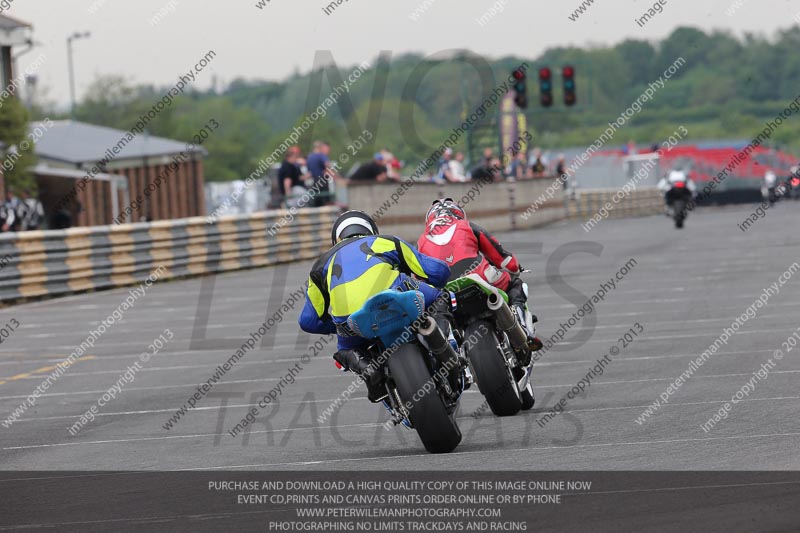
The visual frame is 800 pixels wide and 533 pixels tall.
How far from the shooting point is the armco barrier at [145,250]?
22547mm

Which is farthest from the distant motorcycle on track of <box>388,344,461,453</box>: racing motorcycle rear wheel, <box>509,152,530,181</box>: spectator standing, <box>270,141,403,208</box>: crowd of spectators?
<box>388,344,461,453</box>: racing motorcycle rear wheel

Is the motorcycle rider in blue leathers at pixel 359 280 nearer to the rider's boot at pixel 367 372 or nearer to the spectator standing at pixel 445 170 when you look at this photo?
the rider's boot at pixel 367 372

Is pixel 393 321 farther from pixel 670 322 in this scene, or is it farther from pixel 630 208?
pixel 630 208

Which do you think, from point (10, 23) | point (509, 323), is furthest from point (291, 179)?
point (509, 323)

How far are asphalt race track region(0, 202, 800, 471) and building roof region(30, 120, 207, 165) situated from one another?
24.4 meters

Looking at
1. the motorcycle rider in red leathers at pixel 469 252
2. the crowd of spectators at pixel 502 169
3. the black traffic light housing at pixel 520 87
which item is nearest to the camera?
the motorcycle rider in red leathers at pixel 469 252

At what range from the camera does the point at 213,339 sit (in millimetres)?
16250

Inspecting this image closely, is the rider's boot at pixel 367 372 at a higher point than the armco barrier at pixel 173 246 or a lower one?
higher

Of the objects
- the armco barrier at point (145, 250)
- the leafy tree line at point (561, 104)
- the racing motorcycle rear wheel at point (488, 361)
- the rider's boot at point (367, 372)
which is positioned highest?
the rider's boot at point (367, 372)

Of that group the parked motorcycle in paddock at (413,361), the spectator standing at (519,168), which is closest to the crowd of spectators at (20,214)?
the spectator standing at (519,168)

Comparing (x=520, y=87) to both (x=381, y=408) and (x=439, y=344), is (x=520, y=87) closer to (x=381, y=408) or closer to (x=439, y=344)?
(x=381, y=408)

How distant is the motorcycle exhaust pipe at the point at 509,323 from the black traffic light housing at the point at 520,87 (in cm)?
3542
